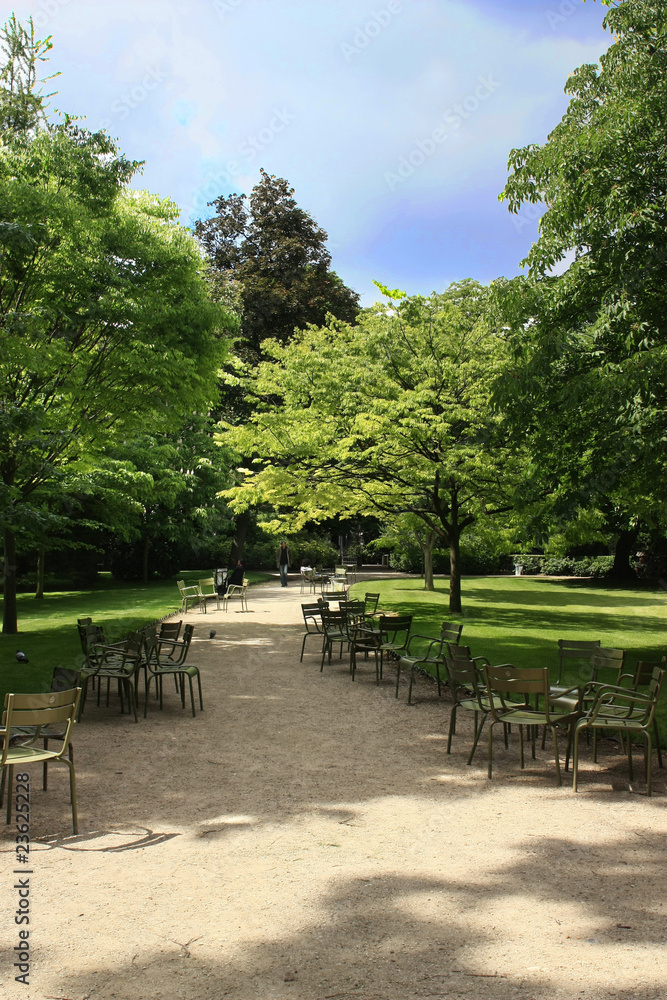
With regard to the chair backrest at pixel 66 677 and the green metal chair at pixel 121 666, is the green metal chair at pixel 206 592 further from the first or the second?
the chair backrest at pixel 66 677

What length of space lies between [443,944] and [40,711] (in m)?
3.47

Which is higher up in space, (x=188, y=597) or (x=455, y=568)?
(x=455, y=568)

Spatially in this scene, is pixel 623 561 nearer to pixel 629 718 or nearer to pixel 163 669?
pixel 163 669

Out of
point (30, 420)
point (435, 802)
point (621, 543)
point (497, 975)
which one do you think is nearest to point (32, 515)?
point (30, 420)

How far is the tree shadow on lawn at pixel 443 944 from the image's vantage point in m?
3.59

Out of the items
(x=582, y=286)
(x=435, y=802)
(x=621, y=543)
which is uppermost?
(x=582, y=286)

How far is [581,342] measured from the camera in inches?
391

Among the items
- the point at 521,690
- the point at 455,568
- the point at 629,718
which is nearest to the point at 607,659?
Answer: the point at 629,718

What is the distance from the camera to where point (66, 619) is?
19516 millimetres

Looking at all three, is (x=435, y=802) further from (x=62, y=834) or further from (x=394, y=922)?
(x=62, y=834)

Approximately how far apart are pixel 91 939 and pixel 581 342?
878cm

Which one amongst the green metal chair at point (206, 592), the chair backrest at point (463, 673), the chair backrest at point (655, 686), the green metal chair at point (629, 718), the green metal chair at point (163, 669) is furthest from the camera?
the green metal chair at point (206, 592)

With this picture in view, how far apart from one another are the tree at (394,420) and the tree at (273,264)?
14.6 meters

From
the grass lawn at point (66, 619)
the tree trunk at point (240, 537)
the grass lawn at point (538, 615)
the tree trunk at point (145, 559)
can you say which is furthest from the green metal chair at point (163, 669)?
the tree trunk at point (240, 537)
